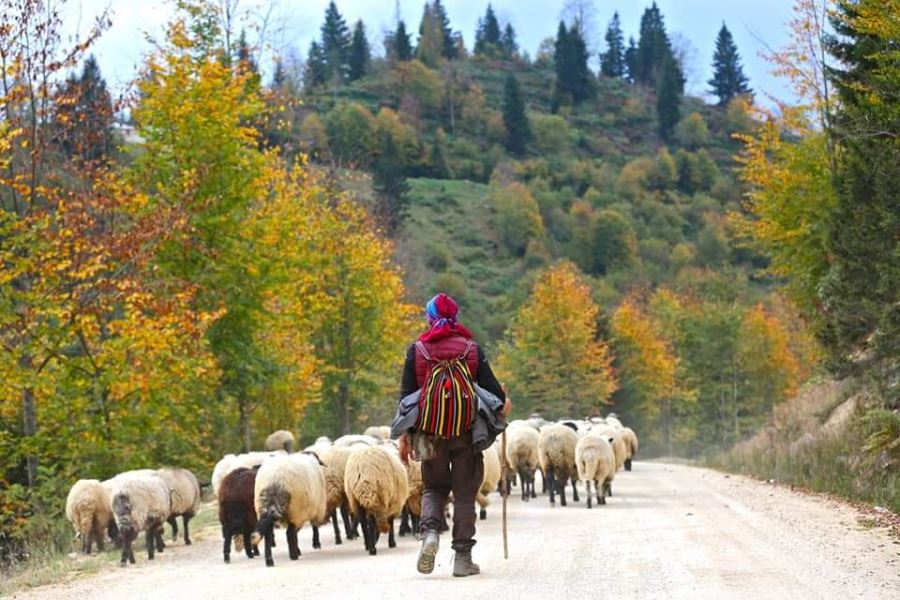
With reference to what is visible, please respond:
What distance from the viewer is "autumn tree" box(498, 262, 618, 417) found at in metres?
56.5

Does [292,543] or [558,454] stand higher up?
[558,454]

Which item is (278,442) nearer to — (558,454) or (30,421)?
(30,421)

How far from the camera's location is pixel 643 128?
7397 inches

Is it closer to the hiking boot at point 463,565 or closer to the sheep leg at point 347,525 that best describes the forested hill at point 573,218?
the sheep leg at point 347,525

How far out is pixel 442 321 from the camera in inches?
396

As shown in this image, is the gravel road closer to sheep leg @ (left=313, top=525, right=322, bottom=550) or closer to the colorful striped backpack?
sheep leg @ (left=313, top=525, right=322, bottom=550)

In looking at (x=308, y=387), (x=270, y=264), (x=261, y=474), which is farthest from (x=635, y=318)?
(x=261, y=474)

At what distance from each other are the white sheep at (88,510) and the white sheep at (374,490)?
4.33m

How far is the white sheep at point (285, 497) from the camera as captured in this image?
1262cm

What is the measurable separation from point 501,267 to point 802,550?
11293 centimetres

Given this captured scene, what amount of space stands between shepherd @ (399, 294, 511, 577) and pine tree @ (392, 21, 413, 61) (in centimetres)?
18905

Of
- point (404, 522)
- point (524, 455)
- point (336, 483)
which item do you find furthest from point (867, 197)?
point (336, 483)

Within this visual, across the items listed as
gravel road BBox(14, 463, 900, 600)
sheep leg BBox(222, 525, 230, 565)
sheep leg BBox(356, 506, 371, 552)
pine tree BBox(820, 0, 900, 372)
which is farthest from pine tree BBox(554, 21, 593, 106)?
sheep leg BBox(222, 525, 230, 565)

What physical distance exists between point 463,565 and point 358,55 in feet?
615
